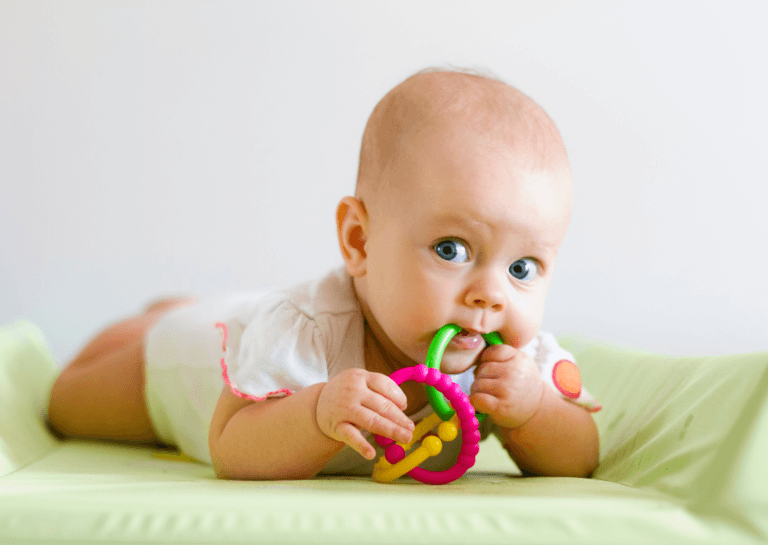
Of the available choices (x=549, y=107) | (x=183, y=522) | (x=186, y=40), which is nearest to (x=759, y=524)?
(x=183, y=522)

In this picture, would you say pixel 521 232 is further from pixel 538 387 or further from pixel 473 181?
pixel 538 387

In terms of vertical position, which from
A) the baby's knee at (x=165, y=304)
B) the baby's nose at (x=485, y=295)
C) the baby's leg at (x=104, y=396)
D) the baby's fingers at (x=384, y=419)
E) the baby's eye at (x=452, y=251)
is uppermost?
the baby's eye at (x=452, y=251)

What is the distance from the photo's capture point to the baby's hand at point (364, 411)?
669 millimetres

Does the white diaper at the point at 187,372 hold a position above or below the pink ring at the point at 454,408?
below

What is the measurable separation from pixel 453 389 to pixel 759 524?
30cm

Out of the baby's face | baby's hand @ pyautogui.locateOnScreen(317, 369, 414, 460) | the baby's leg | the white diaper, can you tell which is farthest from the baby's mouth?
the baby's leg

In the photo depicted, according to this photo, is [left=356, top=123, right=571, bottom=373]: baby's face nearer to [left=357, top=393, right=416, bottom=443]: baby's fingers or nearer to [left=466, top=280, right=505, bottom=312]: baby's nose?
[left=466, top=280, right=505, bottom=312]: baby's nose

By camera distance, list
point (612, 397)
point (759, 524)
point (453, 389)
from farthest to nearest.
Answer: point (612, 397), point (453, 389), point (759, 524)

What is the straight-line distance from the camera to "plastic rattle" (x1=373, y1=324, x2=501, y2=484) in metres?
0.72

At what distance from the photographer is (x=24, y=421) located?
107 cm

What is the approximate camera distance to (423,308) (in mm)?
737

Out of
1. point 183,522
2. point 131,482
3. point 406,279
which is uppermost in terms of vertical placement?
point 406,279

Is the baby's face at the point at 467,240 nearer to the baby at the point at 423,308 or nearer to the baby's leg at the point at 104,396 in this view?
the baby at the point at 423,308

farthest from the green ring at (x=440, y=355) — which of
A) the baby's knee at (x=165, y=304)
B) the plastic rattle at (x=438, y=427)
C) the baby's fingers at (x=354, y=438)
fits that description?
the baby's knee at (x=165, y=304)
